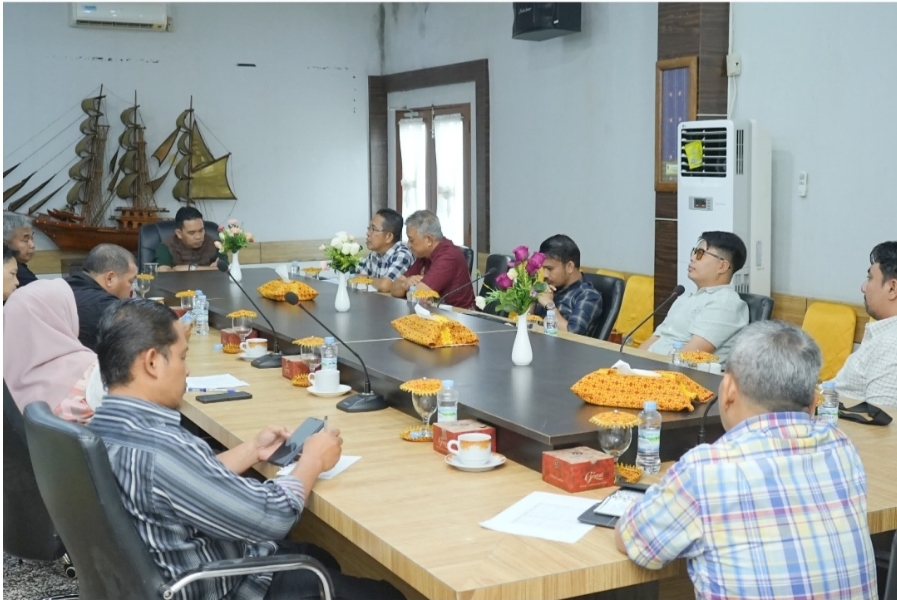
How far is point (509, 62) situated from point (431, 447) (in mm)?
5236

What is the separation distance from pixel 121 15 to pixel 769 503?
7.44 m

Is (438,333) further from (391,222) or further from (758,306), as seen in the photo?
(391,222)

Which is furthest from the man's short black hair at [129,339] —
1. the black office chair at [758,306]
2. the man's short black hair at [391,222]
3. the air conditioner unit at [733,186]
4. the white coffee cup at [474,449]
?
the man's short black hair at [391,222]

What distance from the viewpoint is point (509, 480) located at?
2.36m

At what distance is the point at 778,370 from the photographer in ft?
5.90

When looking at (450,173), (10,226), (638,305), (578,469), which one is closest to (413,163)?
(450,173)

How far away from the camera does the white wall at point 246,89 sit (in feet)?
26.1

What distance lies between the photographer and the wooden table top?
1.81 m

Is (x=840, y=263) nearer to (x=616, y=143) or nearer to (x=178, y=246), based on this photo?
(x=616, y=143)

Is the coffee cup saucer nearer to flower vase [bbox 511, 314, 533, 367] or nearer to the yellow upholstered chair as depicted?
flower vase [bbox 511, 314, 533, 367]

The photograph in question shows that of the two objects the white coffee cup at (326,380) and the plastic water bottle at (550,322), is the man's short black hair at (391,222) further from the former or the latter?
the white coffee cup at (326,380)

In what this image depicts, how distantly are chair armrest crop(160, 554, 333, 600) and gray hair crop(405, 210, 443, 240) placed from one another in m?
3.60

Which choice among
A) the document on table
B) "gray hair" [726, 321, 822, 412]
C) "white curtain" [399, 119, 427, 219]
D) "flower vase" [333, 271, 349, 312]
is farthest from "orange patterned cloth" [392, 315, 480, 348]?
"white curtain" [399, 119, 427, 219]

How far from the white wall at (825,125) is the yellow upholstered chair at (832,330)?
0.28 ft
